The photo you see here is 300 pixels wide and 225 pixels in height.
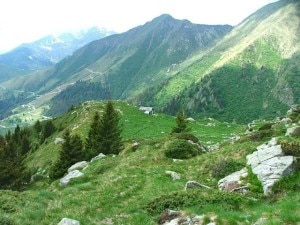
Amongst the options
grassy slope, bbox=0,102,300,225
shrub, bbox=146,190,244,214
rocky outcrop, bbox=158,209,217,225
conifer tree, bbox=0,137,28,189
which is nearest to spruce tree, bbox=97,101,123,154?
conifer tree, bbox=0,137,28,189

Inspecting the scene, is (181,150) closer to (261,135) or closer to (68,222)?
(261,135)

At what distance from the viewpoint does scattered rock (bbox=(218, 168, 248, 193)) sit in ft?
79.4

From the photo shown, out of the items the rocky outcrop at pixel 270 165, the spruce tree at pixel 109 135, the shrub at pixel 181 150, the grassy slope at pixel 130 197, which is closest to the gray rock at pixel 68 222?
the grassy slope at pixel 130 197

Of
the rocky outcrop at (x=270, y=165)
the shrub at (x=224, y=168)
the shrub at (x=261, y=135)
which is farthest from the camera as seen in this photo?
the shrub at (x=261, y=135)

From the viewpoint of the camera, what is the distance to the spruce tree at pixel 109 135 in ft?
188

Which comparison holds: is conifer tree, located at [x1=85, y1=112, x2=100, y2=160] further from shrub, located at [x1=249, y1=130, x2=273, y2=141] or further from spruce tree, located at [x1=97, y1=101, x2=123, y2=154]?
shrub, located at [x1=249, y1=130, x2=273, y2=141]

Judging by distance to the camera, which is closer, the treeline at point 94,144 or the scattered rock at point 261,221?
the scattered rock at point 261,221

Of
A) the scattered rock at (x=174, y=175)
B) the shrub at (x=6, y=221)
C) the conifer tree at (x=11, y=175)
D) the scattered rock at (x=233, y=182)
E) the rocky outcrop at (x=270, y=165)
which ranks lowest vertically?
the conifer tree at (x=11, y=175)

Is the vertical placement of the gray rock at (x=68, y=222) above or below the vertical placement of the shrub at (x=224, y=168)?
above

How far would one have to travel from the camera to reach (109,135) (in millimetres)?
57906

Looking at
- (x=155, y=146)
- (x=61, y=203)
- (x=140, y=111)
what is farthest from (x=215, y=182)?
(x=140, y=111)

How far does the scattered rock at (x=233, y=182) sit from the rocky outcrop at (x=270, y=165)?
0.86 m

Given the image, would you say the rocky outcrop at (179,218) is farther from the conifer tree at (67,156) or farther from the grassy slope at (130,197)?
the conifer tree at (67,156)

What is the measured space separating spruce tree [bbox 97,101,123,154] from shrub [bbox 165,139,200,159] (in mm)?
17188
